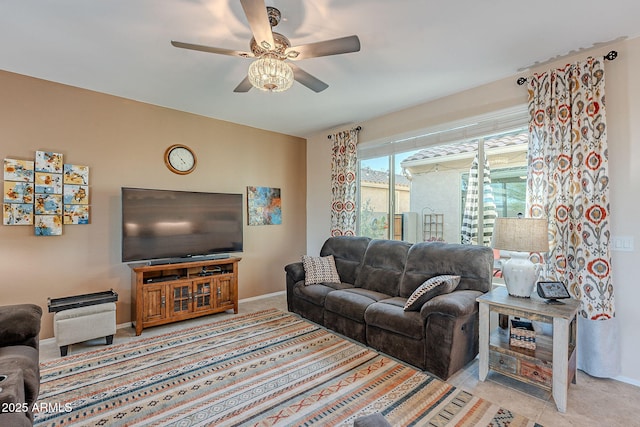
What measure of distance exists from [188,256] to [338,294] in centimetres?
200

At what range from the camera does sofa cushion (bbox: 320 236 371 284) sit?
3.97 m

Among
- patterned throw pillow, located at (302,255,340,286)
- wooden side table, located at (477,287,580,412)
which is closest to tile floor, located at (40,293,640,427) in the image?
wooden side table, located at (477,287,580,412)

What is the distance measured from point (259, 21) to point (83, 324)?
320 centimetres

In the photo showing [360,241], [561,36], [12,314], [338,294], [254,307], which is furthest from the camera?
[254,307]

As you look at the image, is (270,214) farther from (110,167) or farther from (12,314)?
(12,314)

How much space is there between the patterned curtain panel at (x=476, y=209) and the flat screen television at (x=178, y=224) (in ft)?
9.83

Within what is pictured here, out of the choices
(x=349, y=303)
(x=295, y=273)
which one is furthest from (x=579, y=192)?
(x=295, y=273)

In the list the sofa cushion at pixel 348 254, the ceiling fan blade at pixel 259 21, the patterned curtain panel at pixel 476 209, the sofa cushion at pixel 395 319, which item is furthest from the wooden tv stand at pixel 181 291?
the patterned curtain panel at pixel 476 209

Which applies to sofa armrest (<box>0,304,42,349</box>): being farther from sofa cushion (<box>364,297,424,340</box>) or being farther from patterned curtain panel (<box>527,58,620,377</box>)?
patterned curtain panel (<box>527,58,620,377</box>)

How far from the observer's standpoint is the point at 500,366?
240 cm

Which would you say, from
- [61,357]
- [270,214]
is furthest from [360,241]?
[61,357]

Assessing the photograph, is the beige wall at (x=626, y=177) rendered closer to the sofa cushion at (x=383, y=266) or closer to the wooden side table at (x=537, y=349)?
the wooden side table at (x=537, y=349)

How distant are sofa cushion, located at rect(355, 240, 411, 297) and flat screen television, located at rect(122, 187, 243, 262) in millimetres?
1836

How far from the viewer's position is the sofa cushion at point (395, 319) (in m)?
2.58
